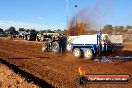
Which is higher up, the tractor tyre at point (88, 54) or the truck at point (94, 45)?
the truck at point (94, 45)

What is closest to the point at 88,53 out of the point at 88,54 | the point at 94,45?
the point at 88,54

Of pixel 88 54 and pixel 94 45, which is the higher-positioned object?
pixel 94 45

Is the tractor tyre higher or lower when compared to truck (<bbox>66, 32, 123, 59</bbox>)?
lower

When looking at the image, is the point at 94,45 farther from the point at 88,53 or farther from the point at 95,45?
the point at 88,53

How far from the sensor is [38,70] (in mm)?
16141

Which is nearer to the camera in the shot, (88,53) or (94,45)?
(94,45)

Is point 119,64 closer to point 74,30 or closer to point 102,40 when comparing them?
point 102,40

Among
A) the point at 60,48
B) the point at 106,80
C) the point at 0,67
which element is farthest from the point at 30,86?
the point at 60,48

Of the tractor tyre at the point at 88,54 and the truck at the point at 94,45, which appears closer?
the truck at the point at 94,45

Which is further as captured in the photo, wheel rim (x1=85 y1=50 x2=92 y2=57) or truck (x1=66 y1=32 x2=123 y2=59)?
wheel rim (x1=85 y1=50 x2=92 y2=57)

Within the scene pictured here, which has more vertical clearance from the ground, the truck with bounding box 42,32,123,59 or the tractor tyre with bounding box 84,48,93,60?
the truck with bounding box 42,32,123,59

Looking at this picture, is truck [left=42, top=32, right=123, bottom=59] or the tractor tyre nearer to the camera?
truck [left=42, top=32, right=123, bottom=59]

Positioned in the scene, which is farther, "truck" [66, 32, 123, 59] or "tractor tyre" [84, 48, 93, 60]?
"tractor tyre" [84, 48, 93, 60]

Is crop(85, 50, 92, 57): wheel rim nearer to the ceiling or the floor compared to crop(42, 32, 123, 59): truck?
nearer to the floor
